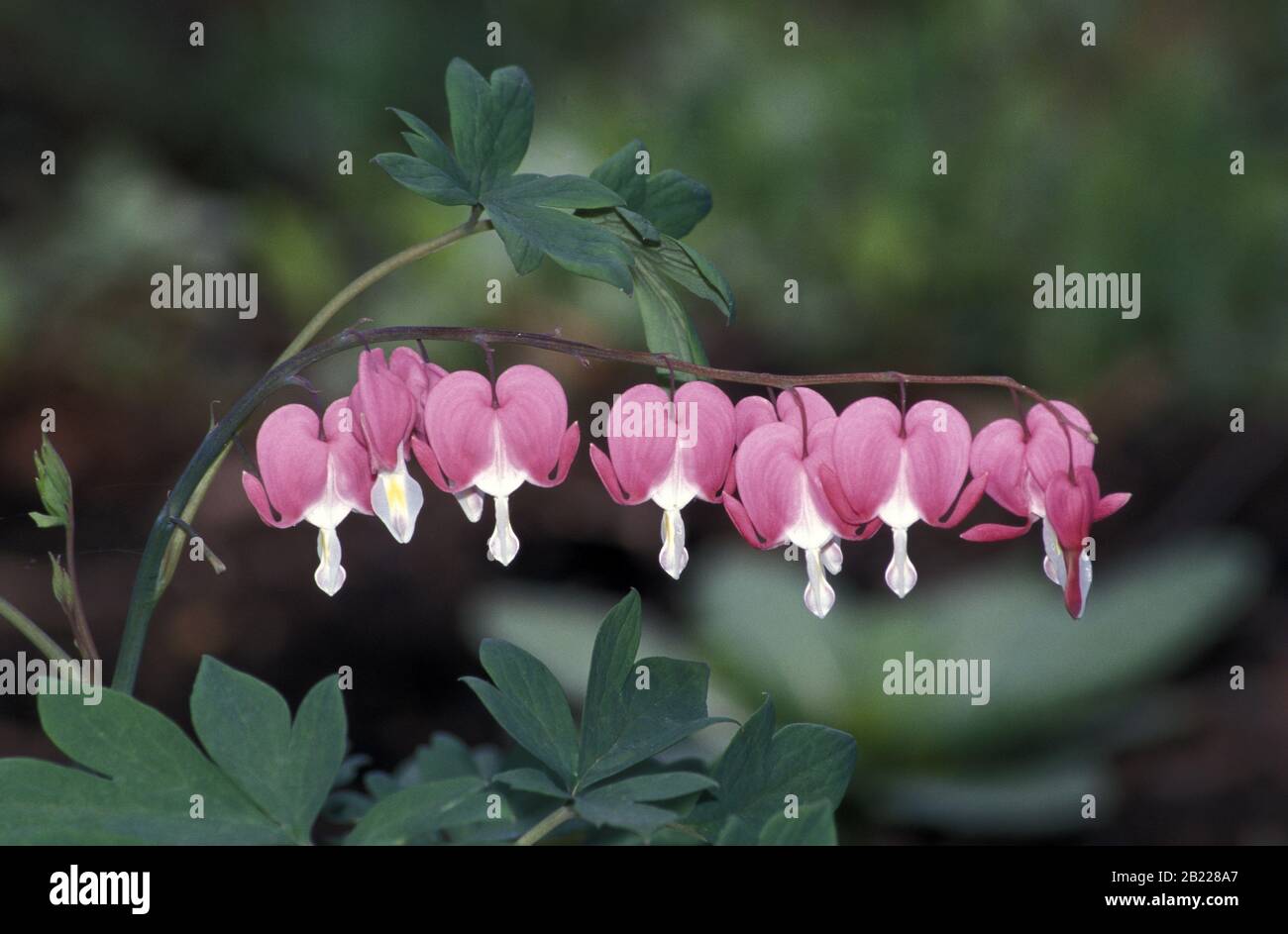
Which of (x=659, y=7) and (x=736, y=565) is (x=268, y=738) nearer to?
(x=736, y=565)

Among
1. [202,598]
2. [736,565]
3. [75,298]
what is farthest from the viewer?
[75,298]

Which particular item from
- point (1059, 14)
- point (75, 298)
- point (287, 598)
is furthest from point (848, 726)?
point (1059, 14)

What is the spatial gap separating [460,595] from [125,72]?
107 inches

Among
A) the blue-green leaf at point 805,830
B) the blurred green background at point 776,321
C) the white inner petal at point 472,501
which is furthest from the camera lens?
the blurred green background at point 776,321

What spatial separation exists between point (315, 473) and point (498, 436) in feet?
0.42

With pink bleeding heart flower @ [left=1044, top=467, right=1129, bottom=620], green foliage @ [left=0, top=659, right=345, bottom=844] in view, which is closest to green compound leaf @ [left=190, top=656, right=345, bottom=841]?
green foliage @ [left=0, top=659, right=345, bottom=844]

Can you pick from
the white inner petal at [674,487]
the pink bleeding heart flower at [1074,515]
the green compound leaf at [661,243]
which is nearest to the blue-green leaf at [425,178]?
the green compound leaf at [661,243]

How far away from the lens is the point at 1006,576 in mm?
2730

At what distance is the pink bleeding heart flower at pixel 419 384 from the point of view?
88 cm

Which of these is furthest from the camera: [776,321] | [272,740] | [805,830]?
[776,321]

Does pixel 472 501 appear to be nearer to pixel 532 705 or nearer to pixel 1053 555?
pixel 532 705

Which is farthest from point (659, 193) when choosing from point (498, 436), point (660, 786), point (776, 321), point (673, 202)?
point (776, 321)

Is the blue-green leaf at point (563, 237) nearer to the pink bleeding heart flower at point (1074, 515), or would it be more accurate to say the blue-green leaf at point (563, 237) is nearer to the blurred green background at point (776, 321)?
the pink bleeding heart flower at point (1074, 515)

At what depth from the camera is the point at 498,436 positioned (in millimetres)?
875
